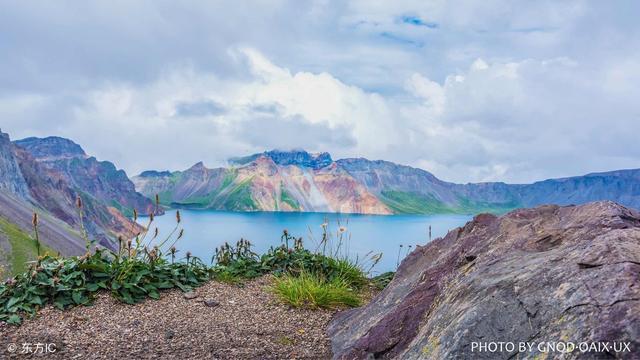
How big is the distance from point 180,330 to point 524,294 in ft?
17.2

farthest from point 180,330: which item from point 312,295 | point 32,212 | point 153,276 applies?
point 32,212

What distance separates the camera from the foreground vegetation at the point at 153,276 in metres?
8.68

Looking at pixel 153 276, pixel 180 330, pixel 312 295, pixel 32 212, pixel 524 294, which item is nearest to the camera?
pixel 524 294

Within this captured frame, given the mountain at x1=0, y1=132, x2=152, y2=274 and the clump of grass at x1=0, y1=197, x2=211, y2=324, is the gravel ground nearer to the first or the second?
the clump of grass at x1=0, y1=197, x2=211, y2=324

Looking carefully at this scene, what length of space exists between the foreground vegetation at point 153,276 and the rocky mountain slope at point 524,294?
98.2 inches

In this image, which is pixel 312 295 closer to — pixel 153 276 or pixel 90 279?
pixel 153 276

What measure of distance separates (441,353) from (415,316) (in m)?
1.36

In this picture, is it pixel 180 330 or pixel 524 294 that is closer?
pixel 524 294

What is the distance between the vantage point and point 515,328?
4211mm

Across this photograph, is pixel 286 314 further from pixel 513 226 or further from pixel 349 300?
pixel 513 226

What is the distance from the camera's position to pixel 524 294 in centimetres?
440

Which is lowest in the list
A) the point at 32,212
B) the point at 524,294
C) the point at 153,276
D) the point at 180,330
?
the point at 180,330

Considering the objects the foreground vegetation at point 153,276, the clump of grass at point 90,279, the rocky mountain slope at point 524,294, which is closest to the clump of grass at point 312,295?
the foreground vegetation at point 153,276

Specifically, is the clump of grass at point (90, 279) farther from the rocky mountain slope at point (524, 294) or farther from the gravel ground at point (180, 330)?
the rocky mountain slope at point (524, 294)
